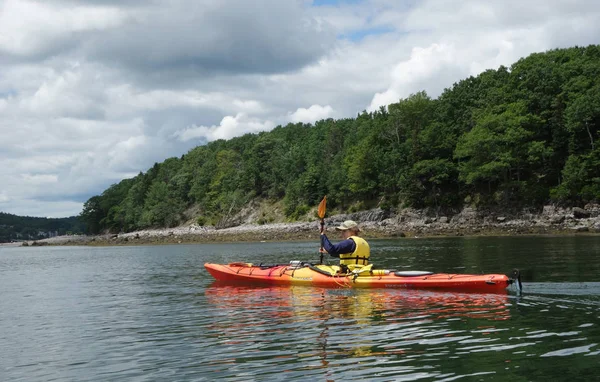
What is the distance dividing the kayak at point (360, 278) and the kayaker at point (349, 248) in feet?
0.87

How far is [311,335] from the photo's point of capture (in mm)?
10492

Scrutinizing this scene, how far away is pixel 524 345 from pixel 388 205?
6157 centimetres

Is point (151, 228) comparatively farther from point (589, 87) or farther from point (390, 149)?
point (589, 87)

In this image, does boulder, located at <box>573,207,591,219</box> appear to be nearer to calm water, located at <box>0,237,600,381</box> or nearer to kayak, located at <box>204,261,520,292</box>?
calm water, located at <box>0,237,600,381</box>

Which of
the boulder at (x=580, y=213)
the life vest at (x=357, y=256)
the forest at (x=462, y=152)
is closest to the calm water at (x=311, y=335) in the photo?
the life vest at (x=357, y=256)

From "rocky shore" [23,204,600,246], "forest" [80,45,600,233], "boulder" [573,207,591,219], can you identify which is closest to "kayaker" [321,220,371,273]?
"rocky shore" [23,204,600,246]

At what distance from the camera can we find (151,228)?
121 m

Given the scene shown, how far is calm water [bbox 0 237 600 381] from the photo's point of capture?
8062 mm

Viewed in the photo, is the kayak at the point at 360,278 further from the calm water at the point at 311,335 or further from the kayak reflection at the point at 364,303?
the calm water at the point at 311,335

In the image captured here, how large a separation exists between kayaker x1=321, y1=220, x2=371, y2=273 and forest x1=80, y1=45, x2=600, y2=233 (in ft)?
141

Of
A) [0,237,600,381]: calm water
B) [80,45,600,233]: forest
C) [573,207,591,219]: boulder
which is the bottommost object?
[0,237,600,381]: calm water

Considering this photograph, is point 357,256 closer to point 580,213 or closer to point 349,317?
point 349,317

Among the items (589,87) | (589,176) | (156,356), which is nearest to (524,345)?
(156,356)

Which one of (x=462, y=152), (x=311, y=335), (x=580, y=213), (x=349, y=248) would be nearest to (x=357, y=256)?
(x=349, y=248)
